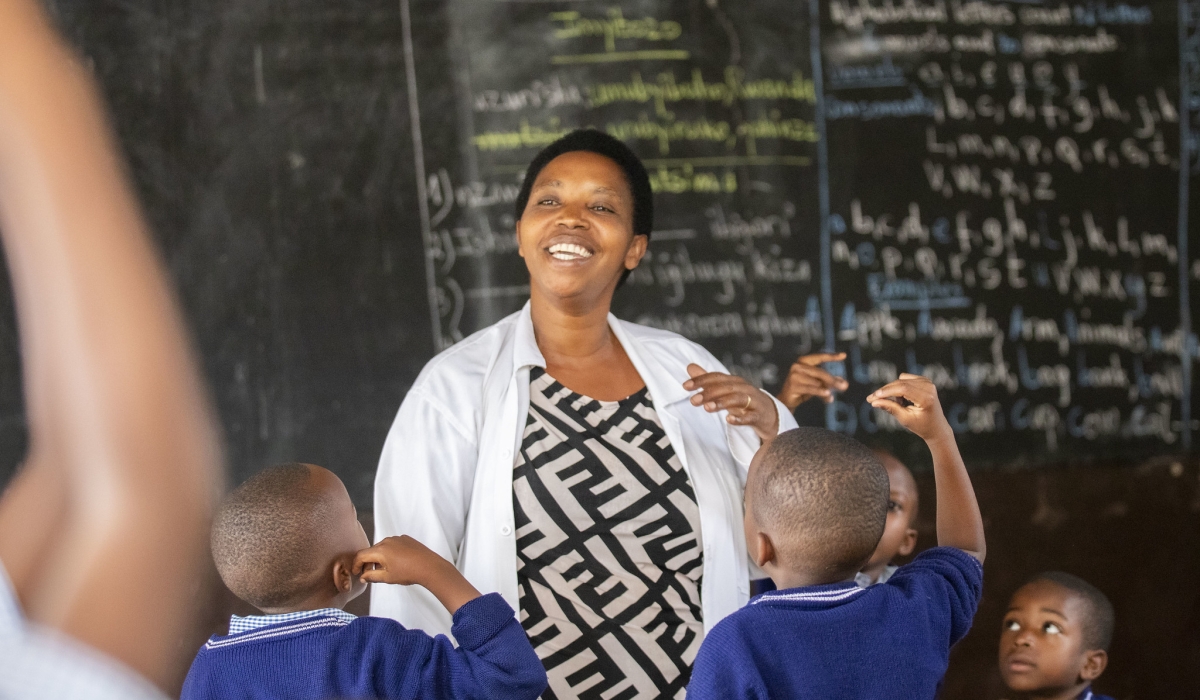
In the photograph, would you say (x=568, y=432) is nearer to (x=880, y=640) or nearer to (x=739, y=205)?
(x=880, y=640)

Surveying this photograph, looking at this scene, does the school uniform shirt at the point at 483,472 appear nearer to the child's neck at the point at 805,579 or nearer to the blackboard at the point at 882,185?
the child's neck at the point at 805,579

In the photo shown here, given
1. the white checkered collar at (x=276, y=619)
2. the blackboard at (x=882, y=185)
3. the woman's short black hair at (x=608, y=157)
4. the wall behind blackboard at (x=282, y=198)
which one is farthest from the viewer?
the blackboard at (x=882, y=185)

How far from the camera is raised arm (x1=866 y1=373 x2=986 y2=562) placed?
5.81ft

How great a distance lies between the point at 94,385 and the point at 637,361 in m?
1.62

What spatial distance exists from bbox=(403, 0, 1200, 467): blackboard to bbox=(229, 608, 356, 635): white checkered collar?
1.67 meters

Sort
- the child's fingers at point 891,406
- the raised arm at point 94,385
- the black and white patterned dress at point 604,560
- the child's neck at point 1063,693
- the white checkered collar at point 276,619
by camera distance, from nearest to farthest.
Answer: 1. the white checkered collar at point 276,619
2. the child's fingers at point 891,406
3. the black and white patterned dress at point 604,560
4. the child's neck at point 1063,693
5. the raised arm at point 94,385

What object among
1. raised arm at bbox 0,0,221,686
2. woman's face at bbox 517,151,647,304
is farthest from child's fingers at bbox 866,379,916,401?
raised arm at bbox 0,0,221,686

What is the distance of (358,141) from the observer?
317cm

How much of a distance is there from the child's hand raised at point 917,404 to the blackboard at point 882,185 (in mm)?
1487

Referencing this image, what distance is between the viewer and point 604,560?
1932 mm

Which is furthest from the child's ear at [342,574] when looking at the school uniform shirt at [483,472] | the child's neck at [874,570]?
the child's neck at [874,570]

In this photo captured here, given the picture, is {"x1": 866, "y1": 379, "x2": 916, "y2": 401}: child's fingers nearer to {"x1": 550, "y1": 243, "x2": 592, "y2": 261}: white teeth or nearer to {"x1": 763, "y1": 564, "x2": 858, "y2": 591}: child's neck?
{"x1": 763, "y1": 564, "x2": 858, "y2": 591}: child's neck


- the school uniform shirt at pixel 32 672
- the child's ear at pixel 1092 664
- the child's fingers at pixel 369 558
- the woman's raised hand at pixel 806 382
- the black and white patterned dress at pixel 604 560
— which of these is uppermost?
the woman's raised hand at pixel 806 382

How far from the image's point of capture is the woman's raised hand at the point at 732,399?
205 cm
